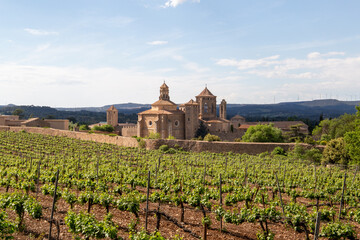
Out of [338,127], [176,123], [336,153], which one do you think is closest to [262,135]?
[338,127]

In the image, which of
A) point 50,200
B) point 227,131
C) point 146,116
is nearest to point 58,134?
point 146,116

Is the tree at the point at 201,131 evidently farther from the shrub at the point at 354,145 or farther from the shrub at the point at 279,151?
the shrub at the point at 354,145

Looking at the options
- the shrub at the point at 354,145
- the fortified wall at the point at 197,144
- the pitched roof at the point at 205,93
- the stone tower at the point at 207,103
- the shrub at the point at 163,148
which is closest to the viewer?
the shrub at the point at 354,145

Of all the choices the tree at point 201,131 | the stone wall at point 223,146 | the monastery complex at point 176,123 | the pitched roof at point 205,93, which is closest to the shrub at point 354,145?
the stone wall at point 223,146

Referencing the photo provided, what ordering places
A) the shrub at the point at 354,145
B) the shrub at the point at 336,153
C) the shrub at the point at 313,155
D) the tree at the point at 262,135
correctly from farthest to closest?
the tree at the point at 262,135
the shrub at the point at 313,155
the shrub at the point at 336,153
the shrub at the point at 354,145

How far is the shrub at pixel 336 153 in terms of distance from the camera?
28906 millimetres

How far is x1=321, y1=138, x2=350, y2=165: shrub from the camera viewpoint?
28.9 metres

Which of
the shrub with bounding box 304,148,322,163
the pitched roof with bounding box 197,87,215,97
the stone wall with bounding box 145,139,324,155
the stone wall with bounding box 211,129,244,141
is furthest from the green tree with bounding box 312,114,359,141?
the pitched roof with bounding box 197,87,215,97

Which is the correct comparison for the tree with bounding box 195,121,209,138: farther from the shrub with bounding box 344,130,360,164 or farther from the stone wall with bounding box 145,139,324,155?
the shrub with bounding box 344,130,360,164

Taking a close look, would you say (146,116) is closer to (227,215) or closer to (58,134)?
(58,134)

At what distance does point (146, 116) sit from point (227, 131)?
54.1 feet

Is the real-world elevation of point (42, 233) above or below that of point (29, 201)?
below

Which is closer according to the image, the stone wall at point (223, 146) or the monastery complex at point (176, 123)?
the stone wall at point (223, 146)

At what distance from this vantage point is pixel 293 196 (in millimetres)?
13961
